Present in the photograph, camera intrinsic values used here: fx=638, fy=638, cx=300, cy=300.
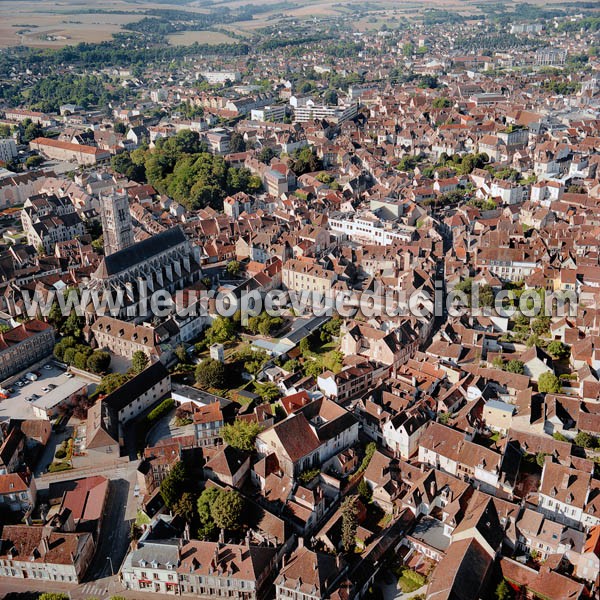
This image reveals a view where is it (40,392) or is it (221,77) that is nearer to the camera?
(40,392)

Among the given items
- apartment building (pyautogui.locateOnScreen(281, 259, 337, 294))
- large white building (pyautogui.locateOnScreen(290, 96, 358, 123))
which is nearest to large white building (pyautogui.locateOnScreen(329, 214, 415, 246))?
apartment building (pyautogui.locateOnScreen(281, 259, 337, 294))

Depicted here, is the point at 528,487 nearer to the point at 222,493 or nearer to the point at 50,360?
the point at 222,493

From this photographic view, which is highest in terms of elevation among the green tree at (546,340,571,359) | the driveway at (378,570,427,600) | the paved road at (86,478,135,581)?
the green tree at (546,340,571,359)

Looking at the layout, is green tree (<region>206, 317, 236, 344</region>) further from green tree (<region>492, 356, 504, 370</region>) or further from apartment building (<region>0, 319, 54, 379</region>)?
green tree (<region>492, 356, 504, 370</region>)

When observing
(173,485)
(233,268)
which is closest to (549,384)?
(173,485)

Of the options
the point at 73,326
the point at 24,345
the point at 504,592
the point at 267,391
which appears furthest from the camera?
the point at 73,326

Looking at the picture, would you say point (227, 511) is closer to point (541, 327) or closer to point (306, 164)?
point (541, 327)
